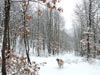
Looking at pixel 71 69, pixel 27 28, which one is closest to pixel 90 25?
pixel 27 28

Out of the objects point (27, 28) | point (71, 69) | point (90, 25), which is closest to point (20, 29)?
point (27, 28)

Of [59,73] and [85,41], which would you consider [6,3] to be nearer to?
[59,73]

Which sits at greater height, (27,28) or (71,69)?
(27,28)

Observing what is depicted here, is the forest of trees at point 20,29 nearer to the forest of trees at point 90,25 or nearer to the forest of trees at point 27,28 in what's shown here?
the forest of trees at point 27,28

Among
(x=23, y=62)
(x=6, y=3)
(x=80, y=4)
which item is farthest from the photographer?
(x=80, y=4)

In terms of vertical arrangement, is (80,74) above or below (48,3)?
below

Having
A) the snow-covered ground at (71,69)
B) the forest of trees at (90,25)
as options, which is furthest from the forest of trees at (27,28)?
the snow-covered ground at (71,69)

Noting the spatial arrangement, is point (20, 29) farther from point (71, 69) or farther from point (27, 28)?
point (71, 69)

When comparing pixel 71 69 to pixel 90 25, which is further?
pixel 90 25

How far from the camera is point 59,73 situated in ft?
55.2

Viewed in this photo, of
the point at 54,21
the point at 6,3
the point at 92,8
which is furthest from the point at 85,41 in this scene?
the point at 54,21

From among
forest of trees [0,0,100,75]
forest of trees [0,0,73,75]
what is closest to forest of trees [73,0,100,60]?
forest of trees [0,0,100,75]

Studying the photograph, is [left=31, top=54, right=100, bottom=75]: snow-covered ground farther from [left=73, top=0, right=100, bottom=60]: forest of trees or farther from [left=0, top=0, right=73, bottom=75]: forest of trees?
[left=73, top=0, right=100, bottom=60]: forest of trees

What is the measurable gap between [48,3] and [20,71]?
5597mm
